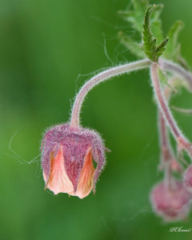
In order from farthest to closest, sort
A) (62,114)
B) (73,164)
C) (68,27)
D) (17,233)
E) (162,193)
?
(68,27), (62,114), (17,233), (162,193), (73,164)

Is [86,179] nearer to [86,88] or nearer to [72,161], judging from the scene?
[72,161]

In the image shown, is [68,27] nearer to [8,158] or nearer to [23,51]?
[23,51]

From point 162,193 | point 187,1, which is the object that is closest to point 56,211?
point 162,193

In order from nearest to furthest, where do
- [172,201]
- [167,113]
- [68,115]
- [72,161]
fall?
[72,161] < [167,113] < [172,201] < [68,115]

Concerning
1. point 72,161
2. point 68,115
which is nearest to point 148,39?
point 72,161

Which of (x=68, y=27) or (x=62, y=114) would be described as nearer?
(x=62, y=114)

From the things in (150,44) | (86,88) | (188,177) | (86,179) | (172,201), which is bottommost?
(172,201)

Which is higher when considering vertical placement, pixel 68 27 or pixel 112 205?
pixel 68 27

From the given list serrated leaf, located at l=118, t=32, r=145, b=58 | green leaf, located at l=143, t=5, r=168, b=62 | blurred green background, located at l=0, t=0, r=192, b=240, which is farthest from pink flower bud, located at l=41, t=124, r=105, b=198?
blurred green background, located at l=0, t=0, r=192, b=240
